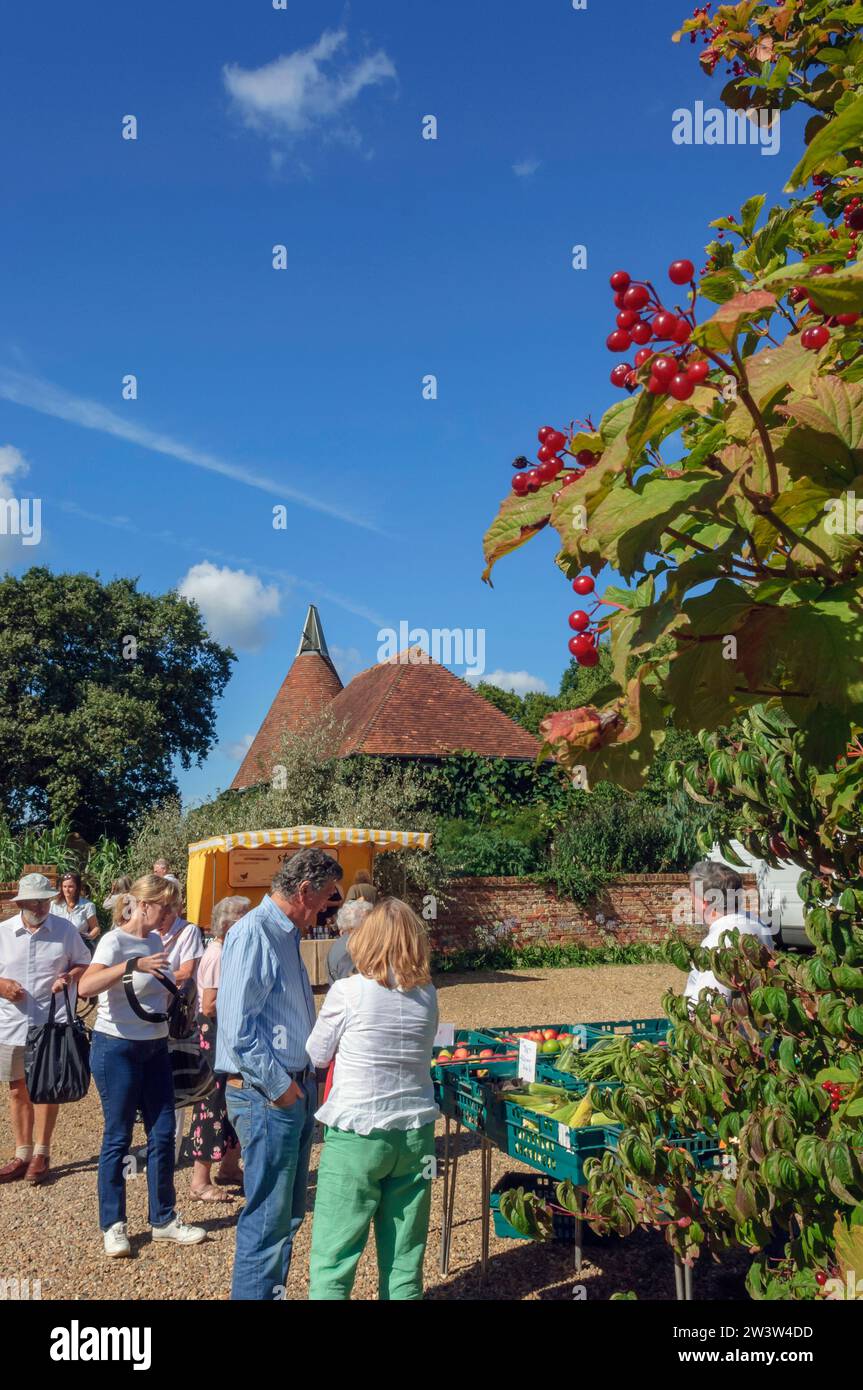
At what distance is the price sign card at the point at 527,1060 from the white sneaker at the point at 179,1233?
2.17m

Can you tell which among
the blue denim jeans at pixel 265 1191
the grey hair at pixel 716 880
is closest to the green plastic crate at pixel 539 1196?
the blue denim jeans at pixel 265 1191

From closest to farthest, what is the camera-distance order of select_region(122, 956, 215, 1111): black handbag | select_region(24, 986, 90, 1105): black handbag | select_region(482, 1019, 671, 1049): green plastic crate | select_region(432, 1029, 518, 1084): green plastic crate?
select_region(432, 1029, 518, 1084): green plastic crate < select_region(482, 1019, 671, 1049): green plastic crate < select_region(122, 956, 215, 1111): black handbag < select_region(24, 986, 90, 1105): black handbag

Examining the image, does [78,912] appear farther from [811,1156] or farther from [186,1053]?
[811,1156]

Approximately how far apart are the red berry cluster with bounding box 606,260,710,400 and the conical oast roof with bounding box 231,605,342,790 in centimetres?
2995

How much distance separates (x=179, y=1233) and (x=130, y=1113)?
29.4 inches

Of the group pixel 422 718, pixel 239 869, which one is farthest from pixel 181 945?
pixel 422 718

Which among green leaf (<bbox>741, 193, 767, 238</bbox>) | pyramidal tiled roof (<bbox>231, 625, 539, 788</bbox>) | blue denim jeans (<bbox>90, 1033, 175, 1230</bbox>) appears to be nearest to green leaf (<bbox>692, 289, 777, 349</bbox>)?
green leaf (<bbox>741, 193, 767, 238</bbox>)

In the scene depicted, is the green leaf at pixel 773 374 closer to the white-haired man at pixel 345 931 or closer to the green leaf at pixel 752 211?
the green leaf at pixel 752 211

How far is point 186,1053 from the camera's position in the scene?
6.38 metres

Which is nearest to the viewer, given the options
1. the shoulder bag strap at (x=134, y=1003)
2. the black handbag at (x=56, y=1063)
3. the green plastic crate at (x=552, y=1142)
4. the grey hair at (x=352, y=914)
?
the green plastic crate at (x=552, y=1142)

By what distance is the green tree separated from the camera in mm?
30328

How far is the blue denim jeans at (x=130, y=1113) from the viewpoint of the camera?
5.62 meters

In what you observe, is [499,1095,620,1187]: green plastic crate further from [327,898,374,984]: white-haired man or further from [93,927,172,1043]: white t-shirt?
[93,927,172,1043]: white t-shirt
